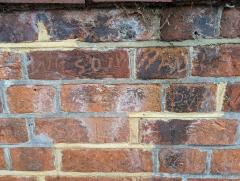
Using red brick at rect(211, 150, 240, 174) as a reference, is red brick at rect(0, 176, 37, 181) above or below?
below

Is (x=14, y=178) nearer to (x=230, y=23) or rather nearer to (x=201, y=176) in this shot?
(x=201, y=176)

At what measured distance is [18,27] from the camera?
0.88 m

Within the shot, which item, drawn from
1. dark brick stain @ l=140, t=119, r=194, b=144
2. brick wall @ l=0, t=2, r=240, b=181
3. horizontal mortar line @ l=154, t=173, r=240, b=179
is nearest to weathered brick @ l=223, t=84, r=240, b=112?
brick wall @ l=0, t=2, r=240, b=181

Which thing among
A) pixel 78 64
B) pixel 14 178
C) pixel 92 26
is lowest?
pixel 14 178

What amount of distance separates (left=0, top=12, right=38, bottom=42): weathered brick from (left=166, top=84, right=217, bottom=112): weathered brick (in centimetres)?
40

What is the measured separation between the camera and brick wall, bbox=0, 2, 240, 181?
869 mm

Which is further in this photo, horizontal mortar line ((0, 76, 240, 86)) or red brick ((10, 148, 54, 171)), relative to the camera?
red brick ((10, 148, 54, 171))

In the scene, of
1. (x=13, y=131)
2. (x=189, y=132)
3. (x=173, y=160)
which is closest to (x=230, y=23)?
(x=189, y=132)

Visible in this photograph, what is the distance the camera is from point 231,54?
0.88 m

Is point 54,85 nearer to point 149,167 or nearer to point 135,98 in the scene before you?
point 135,98

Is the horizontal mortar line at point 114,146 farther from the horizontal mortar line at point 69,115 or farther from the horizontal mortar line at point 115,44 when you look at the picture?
the horizontal mortar line at point 115,44

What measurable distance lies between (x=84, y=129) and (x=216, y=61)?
0.41 metres

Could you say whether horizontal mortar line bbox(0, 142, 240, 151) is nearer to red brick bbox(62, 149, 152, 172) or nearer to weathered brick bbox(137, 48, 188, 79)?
red brick bbox(62, 149, 152, 172)

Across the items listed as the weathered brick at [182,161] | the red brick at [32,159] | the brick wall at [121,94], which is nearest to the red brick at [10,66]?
the brick wall at [121,94]
